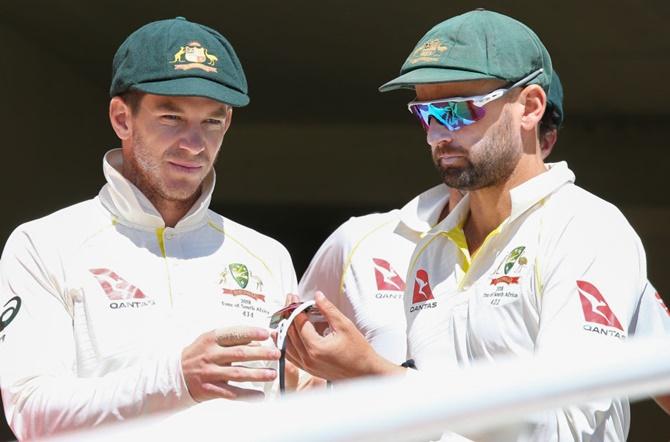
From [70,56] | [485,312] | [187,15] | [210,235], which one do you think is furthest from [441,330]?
[70,56]

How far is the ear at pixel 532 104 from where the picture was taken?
8.34ft

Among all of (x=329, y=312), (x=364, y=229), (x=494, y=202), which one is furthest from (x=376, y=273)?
(x=329, y=312)

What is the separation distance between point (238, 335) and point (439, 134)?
626 millimetres

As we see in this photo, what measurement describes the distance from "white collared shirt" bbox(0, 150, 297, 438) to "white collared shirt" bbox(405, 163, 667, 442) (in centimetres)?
34

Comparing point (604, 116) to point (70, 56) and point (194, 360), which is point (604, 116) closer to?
point (70, 56)

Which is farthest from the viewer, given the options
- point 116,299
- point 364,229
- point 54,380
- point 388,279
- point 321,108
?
point 321,108

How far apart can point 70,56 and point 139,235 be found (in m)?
6.30

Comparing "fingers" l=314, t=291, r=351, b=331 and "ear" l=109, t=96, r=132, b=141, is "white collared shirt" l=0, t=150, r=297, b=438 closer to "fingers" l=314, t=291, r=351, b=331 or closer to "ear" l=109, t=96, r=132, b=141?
"ear" l=109, t=96, r=132, b=141

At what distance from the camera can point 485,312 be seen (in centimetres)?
237

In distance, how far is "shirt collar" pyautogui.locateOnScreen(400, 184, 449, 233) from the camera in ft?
9.82

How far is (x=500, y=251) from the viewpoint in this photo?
8.11 ft

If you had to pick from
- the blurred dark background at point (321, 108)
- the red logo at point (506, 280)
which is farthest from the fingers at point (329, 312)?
the blurred dark background at point (321, 108)

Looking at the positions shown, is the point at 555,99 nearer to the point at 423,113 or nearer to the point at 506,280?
the point at 423,113

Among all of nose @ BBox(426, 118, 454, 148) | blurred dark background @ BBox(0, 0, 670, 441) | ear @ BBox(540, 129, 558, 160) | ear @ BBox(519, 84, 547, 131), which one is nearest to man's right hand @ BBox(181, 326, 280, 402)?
nose @ BBox(426, 118, 454, 148)
